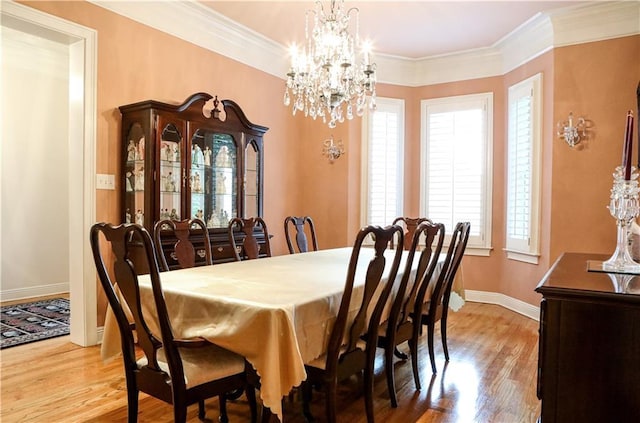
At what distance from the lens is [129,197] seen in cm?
362

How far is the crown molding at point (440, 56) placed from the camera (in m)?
3.96

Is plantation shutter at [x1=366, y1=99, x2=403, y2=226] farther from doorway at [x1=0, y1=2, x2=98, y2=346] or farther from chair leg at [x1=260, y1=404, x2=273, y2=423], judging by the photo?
chair leg at [x1=260, y1=404, x2=273, y2=423]

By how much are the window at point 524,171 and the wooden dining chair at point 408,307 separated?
7.36 feet

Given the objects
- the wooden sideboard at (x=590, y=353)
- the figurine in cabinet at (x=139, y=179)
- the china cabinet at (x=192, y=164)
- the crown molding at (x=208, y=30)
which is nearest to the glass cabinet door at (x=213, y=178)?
the china cabinet at (x=192, y=164)

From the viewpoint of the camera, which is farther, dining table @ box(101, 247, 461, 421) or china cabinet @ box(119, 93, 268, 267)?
china cabinet @ box(119, 93, 268, 267)

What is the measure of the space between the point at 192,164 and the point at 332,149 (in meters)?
2.07

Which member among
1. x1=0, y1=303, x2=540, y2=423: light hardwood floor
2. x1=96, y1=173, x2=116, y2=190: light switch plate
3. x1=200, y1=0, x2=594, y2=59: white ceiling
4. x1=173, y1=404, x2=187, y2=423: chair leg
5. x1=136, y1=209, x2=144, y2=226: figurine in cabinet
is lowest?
x1=0, y1=303, x2=540, y2=423: light hardwood floor

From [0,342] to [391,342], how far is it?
3.18m

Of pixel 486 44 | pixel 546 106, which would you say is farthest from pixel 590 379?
pixel 486 44

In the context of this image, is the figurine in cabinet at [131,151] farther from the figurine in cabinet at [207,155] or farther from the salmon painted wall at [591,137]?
the salmon painted wall at [591,137]

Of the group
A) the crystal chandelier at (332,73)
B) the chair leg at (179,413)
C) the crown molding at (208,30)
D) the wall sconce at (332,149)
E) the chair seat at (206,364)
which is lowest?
the chair leg at (179,413)

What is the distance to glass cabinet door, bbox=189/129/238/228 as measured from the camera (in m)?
3.96

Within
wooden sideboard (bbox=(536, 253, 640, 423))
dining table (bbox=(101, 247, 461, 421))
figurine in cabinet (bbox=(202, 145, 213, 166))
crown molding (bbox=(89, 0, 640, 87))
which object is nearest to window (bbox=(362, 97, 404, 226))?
crown molding (bbox=(89, 0, 640, 87))

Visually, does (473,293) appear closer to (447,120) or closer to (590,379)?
(447,120)
